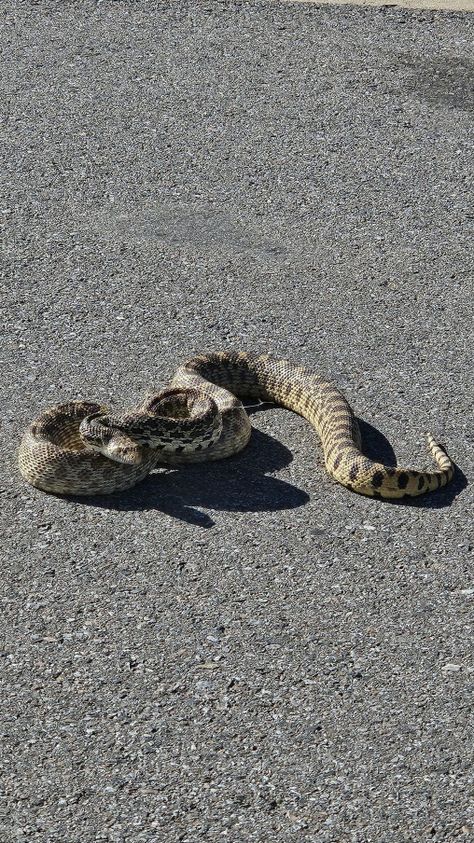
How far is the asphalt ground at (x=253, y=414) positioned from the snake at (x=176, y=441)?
11 centimetres

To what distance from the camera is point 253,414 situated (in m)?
7.43

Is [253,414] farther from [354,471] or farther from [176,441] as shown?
[354,471]

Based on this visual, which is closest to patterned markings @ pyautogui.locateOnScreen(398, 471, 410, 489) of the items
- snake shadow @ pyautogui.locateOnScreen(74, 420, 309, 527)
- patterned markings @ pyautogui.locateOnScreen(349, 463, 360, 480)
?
patterned markings @ pyautogui.locateOnScreen(349, 463, 360, 480)

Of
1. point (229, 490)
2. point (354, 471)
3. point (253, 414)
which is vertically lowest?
point (253, 414)

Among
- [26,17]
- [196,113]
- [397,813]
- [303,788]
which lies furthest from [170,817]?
[26,17]

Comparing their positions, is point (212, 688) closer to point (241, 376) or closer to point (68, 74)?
point (241, 376)

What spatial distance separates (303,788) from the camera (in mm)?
4652

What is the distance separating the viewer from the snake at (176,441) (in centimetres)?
Answer: 632

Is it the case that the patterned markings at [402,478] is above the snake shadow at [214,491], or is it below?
above

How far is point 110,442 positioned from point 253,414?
1337mm

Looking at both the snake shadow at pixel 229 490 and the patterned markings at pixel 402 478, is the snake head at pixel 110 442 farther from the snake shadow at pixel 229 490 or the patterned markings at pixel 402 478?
the patterned markings at pixel 402 478

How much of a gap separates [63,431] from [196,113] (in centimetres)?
536

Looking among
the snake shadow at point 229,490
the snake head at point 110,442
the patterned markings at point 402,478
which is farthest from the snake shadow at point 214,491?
the patterned markings at point 402,478

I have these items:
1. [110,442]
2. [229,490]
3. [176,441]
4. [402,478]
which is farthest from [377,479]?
[110,442]
